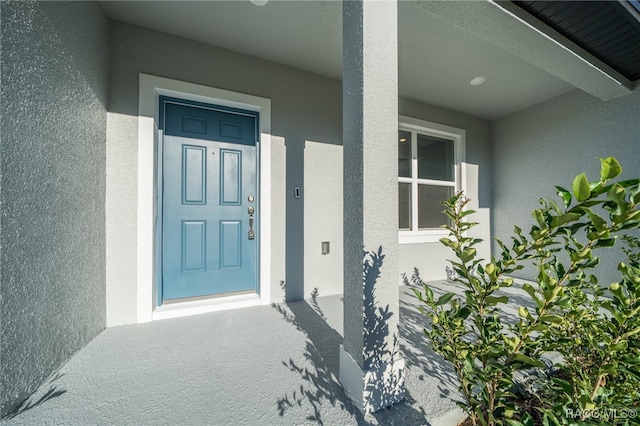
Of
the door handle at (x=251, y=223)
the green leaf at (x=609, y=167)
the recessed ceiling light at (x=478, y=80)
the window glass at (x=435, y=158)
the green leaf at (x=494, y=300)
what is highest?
the recessed ceiling light at (x=478, y=80)

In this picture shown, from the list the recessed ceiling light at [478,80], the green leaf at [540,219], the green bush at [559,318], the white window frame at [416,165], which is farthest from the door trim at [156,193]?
the recessed ceiling light at [478,80]

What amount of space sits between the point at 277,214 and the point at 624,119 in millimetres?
3974

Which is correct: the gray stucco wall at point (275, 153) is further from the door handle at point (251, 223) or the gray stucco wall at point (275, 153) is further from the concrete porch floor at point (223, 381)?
the concrete porch floor at point (223, 381)

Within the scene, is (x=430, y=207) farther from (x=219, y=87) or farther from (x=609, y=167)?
(x=609, y=167)

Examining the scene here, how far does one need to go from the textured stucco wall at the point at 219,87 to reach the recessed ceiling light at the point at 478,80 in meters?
1.64

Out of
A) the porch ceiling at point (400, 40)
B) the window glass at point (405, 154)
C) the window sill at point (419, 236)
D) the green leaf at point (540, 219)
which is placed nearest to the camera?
the green leaf at point (540, 219)

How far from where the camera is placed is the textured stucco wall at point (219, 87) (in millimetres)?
2057

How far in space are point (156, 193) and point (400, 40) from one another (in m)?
2.67

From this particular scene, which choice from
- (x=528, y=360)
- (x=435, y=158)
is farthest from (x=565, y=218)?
(x=435, y=158)

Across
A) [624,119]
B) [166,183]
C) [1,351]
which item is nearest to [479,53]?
[624,119]

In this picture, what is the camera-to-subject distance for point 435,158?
372 cm

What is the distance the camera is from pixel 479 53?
2.46 metres

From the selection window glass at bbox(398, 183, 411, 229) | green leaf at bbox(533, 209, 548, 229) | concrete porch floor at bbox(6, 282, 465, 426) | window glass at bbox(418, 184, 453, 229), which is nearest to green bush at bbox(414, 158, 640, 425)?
green leaf at bbox(533, 209, 548, 229)

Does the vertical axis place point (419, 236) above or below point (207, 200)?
below
